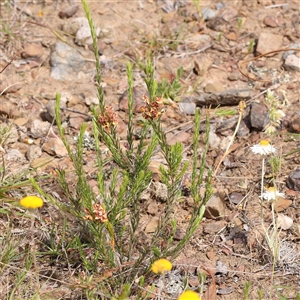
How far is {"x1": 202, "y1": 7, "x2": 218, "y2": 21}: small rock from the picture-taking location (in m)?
5.34

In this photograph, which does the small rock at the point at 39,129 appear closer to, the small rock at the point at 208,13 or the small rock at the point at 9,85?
the small rock at the point at 9,85

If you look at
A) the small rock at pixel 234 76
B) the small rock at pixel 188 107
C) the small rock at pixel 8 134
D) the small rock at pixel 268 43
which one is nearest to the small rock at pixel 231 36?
the small rock at pixel 268 43

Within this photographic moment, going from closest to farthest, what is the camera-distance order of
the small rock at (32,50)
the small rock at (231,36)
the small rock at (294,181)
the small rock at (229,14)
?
the small rock at (294,181)
the small rock at (32,50)
the small rock at (231,36)
the small rock at (229,14)

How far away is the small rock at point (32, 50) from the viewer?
5.02 meters

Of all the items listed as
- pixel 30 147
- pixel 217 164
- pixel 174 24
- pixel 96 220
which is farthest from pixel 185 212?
pixel 174 24

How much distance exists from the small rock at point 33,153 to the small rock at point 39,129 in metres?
0.19

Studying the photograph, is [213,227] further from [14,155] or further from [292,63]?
[292,63]

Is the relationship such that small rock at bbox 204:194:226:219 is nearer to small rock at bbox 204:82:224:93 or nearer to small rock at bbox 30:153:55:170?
small rock at bbox 30:153:55:170

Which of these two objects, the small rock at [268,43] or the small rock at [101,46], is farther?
the small rock at [101,46]

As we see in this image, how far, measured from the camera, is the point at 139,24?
5.30m

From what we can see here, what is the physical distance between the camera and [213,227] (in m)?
3.50

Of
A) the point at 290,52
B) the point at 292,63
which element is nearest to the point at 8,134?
the point at 292,63

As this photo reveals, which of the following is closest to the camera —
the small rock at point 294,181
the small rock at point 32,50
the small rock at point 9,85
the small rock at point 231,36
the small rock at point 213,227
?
the small rock at point 213,227

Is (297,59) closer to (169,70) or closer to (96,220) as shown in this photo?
(169,70)
